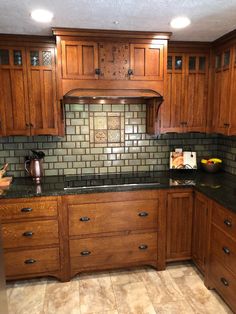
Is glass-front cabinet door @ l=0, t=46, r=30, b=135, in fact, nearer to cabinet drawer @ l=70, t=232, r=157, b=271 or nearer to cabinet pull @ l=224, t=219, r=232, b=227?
cabinet drawer @ l=70, t=232, r=157, b=271

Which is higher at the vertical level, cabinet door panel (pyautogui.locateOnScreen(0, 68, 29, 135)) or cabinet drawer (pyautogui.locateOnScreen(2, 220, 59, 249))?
cabinet door panel (pyautogui.locateOnScreen(0, 68, 29, 135))

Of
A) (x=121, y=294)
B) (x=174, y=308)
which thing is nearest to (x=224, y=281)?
Answer: (x=174, y=308)

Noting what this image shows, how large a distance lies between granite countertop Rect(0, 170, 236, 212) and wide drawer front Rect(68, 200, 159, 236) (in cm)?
16

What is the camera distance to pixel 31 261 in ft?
8.02

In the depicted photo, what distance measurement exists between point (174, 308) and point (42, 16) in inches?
103

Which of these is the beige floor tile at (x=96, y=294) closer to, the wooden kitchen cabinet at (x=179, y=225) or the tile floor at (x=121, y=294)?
the tile floor at (x=121, y=294)

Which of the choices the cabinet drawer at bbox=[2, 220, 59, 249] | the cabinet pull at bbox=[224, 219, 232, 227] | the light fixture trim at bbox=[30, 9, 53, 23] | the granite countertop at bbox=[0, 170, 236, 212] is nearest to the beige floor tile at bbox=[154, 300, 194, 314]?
the cabinet pull at bbox=[224, 219, 232, 227]

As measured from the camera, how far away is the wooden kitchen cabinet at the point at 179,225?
2.61m

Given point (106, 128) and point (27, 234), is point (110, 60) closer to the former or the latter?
point (106, 128)

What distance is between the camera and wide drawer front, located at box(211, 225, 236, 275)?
1988 mm

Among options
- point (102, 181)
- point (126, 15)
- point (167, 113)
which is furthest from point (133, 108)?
point (126, 15)

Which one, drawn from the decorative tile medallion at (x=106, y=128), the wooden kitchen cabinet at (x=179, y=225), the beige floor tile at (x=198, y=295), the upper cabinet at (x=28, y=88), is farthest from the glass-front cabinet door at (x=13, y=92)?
the beige floor tile at (x=198, y=295)

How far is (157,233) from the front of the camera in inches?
104

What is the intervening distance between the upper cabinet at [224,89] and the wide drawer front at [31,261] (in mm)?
2107
